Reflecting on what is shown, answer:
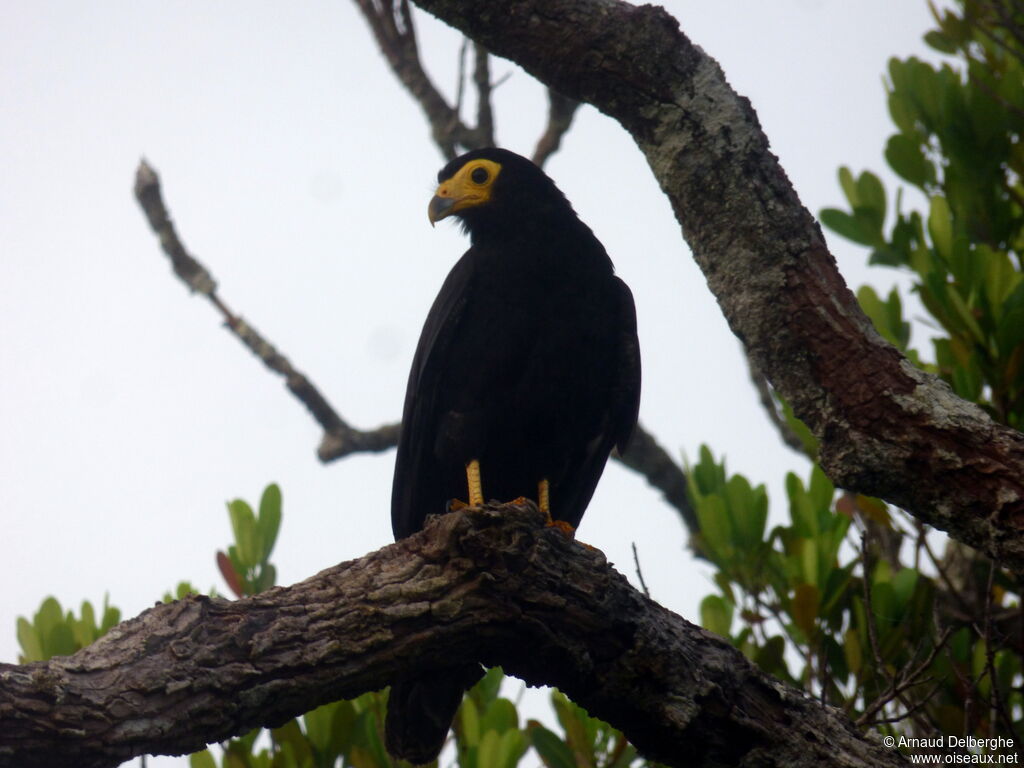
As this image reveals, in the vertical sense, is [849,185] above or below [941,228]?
above

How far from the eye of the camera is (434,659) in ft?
9.08

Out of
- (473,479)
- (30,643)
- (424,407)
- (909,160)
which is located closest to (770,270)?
(473,479)

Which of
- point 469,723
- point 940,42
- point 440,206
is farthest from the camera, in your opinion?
point 940,42

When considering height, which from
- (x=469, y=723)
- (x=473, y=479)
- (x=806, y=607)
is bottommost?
(x=469, y=723)

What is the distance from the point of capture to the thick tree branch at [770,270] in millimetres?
2867

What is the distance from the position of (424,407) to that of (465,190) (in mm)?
1112

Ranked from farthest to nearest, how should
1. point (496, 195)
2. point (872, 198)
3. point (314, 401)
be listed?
point (314, 401), point (872, 198), point (496, 195)

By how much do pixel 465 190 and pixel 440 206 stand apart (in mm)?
135

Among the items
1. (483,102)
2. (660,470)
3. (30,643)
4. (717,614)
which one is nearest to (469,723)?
(717,614)

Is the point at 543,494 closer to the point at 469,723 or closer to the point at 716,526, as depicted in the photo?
the point at 716,526

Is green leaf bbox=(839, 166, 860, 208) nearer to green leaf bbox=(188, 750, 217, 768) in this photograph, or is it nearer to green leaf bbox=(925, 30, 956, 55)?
green leaf bbox=(925, 30, 956, 55)

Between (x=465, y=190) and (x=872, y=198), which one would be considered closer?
(x=465, y=190)

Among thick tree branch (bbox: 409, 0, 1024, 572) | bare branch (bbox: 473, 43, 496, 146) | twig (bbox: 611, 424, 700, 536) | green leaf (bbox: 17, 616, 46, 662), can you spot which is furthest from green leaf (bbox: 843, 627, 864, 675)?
bare branch (bbox: 473, 43, 496, 146)

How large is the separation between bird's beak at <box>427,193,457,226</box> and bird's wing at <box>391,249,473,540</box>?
0.44 meters
